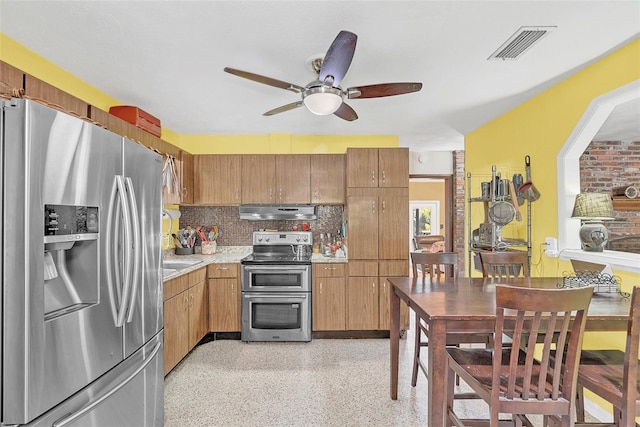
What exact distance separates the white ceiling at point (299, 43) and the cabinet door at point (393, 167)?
2.09 ft

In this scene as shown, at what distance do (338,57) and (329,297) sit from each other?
2.74 meters

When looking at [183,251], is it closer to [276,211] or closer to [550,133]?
[276,211]

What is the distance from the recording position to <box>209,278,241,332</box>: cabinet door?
12.7 feet

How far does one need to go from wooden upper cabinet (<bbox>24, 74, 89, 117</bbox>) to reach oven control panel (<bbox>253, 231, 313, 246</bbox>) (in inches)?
92.1

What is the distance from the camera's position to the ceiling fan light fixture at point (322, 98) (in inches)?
87.4

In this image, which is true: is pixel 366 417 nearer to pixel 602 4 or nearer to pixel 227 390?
pixel 227 390

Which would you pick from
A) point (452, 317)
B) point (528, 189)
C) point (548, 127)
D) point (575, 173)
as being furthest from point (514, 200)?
point (452, 317)

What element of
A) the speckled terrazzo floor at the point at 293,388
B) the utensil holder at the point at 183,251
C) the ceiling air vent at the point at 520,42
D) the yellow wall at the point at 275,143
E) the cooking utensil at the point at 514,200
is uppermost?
the ceiling air vent at the point at 520,42

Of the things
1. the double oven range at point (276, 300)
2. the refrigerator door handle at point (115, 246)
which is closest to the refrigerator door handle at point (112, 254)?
the refrigerator door handle at point (115, 246)

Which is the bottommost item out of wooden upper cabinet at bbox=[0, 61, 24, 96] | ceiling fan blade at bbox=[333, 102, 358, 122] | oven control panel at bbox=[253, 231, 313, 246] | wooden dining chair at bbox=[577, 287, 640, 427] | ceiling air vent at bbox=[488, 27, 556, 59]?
wooden dining chair at bbox=[577, 287, 640, 427]

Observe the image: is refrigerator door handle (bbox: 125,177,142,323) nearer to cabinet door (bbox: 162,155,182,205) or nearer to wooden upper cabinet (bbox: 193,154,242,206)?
cabinet door (bbox: 162,155,182,205)

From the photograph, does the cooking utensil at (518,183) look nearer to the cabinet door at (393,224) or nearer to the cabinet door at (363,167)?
the cabinet door at (393,224)

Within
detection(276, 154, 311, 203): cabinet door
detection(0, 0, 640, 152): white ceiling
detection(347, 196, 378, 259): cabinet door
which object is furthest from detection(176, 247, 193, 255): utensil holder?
detection(347, 196, 378, 259): cabinet door

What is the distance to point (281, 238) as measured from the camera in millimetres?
4367
